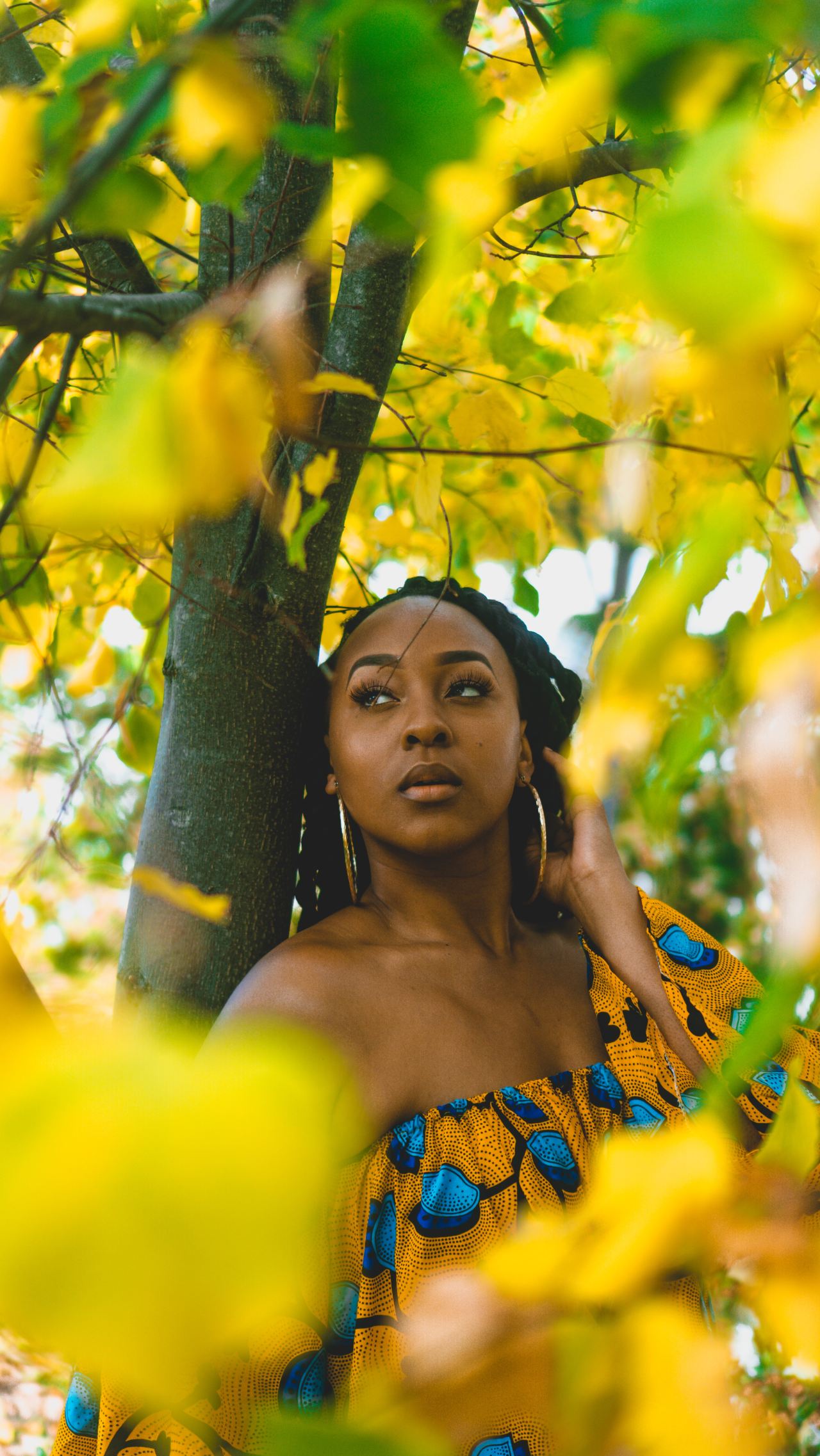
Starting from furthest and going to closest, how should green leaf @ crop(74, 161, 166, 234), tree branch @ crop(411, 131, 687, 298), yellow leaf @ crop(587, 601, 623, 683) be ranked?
tree branch @ crop(411, 131, 687, 298) → yellow leaf @ crop(587, 601, 623, 683) → green leaf @ crop(74, 161, 166, 234)

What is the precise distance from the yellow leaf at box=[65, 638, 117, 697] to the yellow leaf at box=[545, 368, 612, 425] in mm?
938

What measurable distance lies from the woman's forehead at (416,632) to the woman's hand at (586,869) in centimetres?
23

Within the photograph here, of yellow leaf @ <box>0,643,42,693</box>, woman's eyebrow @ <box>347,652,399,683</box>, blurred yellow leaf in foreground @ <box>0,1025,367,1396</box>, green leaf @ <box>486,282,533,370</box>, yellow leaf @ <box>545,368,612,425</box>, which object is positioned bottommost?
blurred yellow leaf in foreground @ <box>0,1025,367,1396</box>

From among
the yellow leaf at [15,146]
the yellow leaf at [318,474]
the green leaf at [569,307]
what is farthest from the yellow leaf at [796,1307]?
the green leaf at [569,307]

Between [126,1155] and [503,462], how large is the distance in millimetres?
2077

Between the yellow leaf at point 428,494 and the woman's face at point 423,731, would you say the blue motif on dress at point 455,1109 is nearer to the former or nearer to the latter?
the woman's face at point 423,731

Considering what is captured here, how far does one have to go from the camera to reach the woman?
113 centimetres

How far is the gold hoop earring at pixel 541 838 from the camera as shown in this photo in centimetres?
155

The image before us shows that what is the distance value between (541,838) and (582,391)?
62 centimetres

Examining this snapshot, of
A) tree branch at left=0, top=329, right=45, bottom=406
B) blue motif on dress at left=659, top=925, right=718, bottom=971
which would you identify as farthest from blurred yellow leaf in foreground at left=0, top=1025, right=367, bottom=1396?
blue motif on dress at left=659, top=925, right=718, bottom=971

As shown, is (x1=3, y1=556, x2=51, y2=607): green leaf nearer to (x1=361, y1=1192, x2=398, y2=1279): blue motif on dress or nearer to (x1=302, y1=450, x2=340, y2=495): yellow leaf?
(x1=302, y1=450, x2=340, y2=495): yellow leaf

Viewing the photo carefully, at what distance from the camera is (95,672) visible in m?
1.88

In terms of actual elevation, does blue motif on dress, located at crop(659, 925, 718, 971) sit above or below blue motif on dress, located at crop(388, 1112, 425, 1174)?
above

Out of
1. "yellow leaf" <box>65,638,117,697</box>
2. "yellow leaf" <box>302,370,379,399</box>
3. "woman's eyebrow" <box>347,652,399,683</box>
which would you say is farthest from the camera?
"yellow leaf" <box>65,638,117,697</box>
